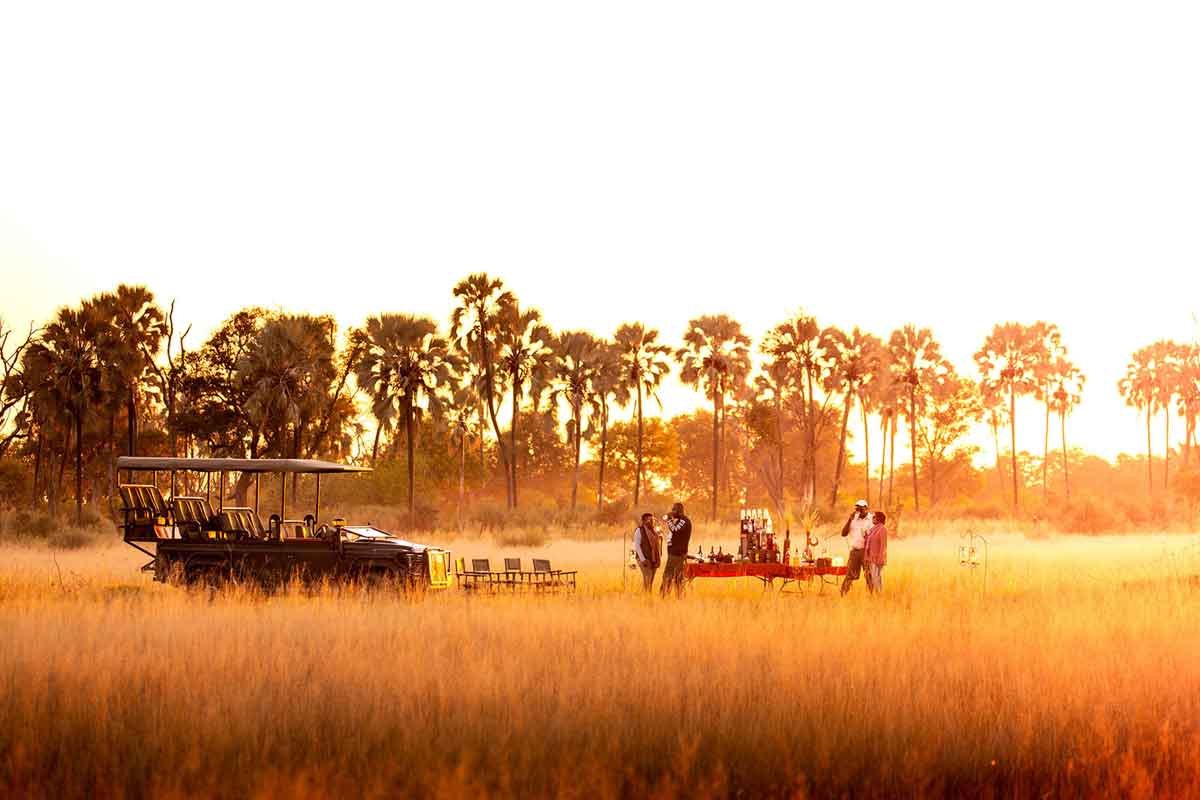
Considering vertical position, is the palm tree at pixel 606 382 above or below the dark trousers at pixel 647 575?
above

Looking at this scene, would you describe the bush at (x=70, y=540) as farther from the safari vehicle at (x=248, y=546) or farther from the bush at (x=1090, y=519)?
the bush at (x=1090, y=519)

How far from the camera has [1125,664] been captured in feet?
44.9

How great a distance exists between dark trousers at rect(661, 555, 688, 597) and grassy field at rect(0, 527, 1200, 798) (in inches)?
120

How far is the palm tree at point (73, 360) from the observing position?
195ft

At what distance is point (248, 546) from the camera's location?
900 inches

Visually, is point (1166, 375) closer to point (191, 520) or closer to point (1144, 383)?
point (1144, 383)

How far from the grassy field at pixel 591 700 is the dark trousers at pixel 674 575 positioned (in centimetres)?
304

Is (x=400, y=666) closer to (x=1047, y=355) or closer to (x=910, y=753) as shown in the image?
(x=910, y=753)

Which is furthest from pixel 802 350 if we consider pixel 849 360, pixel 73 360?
pixel 73 360

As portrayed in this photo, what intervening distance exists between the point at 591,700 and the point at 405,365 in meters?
49.9

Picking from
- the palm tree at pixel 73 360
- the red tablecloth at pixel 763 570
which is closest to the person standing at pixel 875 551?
the red tablecloth at pixel 763 570

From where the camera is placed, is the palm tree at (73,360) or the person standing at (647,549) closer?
the person standing at (647,549)

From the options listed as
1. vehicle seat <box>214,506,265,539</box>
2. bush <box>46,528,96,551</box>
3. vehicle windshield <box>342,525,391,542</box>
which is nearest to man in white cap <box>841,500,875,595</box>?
vehicle windshield <box>342,525,391,542</box>

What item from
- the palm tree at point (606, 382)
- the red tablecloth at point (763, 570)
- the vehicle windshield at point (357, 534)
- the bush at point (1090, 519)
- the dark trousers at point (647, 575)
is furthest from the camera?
the palm tree at point (606, 382)
